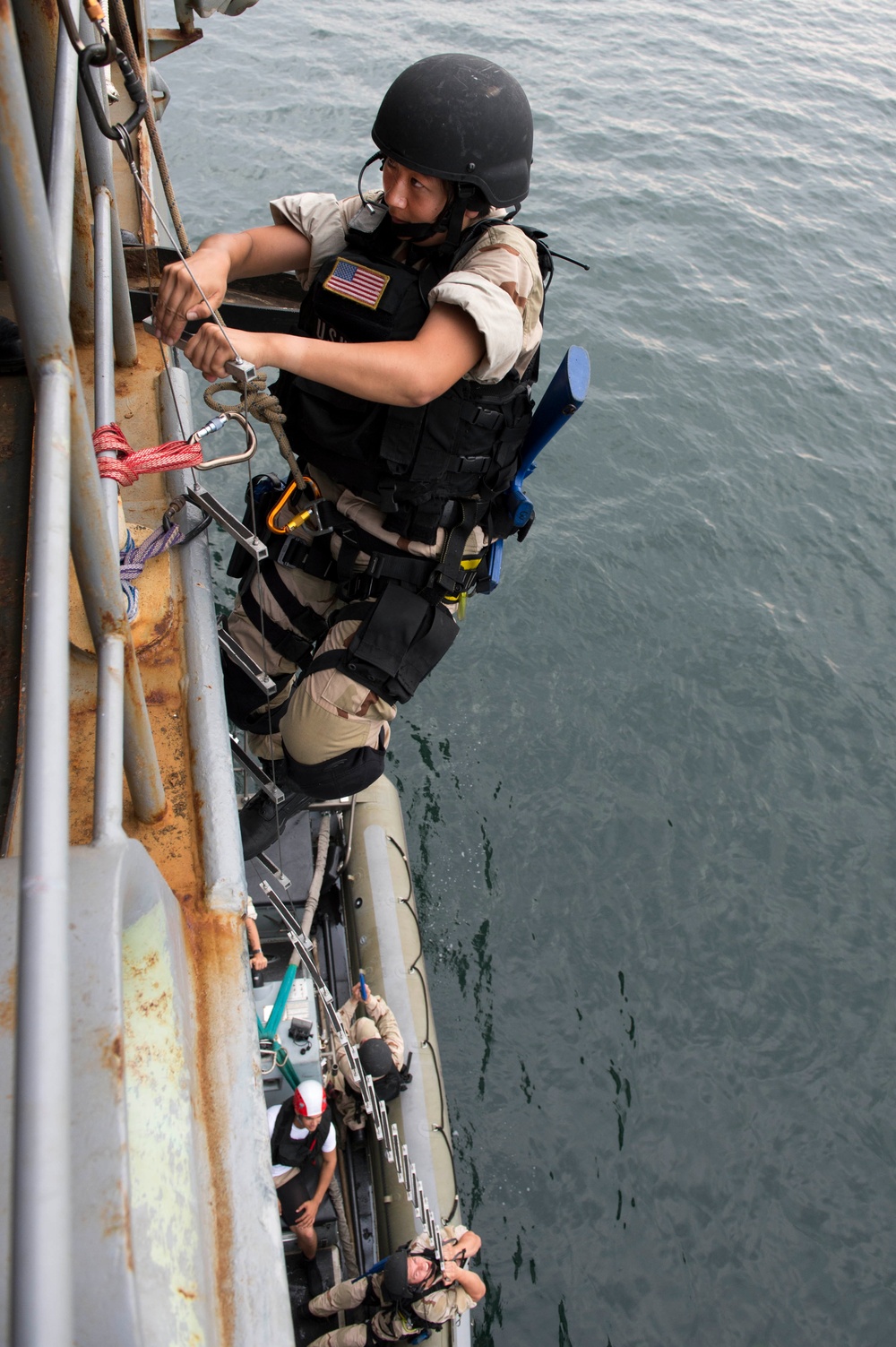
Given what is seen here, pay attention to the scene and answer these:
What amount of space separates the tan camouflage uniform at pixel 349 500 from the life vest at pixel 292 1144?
2.64 metres

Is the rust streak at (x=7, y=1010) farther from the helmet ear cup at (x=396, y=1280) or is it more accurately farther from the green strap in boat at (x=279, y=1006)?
the green strap in boat at (x=279, y=1006)

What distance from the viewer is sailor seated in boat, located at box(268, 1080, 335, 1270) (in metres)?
5.76

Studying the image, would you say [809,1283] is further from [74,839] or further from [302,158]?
[302,158]

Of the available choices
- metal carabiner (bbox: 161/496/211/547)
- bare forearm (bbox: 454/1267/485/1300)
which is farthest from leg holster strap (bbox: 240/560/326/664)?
bare forearm (bbox: 454/1267/485/1300)

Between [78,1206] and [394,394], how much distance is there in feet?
7.39

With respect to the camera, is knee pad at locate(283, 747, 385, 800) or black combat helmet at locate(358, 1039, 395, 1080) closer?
knee pad at locate(283, 747, 385, 800)

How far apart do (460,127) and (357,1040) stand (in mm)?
5135

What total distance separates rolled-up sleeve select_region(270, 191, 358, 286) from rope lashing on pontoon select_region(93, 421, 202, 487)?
113cm

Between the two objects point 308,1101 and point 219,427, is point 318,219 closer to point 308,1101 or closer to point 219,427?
point 219,427

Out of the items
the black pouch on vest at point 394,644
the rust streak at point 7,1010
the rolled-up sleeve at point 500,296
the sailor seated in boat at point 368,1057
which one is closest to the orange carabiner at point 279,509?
the black pouch on vest at point 394,644

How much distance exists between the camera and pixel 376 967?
6914 mm

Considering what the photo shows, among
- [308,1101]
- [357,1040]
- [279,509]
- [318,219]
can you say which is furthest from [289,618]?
[357,1040]

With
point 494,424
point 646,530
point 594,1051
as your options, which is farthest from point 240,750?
point 646,530

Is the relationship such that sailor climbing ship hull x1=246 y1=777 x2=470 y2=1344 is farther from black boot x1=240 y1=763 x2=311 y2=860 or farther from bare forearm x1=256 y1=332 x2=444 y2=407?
bare forearm x1=256 y1=332 x2=444 y2=407
